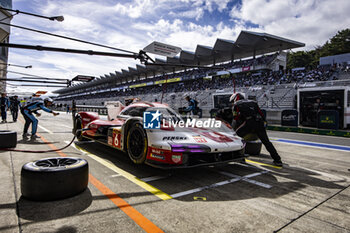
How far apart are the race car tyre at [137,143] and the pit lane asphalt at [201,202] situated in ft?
0.88

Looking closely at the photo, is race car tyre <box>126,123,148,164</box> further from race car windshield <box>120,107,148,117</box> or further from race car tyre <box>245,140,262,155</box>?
race car tyre <box>245,140,262,155</box>

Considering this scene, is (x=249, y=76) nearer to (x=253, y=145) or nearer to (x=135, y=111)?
(x=253, y=145)

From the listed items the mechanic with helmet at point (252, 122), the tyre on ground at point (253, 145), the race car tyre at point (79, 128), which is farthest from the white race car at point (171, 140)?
the race car tyre at point (79, 128)

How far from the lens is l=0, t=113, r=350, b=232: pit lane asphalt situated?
217 centimetres

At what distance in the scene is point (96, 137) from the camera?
18.0ft

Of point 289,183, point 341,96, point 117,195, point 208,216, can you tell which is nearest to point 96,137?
point 117,195

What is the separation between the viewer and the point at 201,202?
2.70m

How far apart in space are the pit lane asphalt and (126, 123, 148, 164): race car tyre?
0.88 feet

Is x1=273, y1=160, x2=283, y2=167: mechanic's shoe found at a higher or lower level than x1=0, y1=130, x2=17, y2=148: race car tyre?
lower

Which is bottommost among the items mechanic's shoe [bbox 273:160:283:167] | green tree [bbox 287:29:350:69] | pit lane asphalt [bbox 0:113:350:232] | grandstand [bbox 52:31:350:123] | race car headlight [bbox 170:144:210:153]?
pit lane asphalt [bbox 0:113:350:232]

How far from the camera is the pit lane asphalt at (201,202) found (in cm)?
217

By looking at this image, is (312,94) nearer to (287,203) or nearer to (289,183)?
(289,183)

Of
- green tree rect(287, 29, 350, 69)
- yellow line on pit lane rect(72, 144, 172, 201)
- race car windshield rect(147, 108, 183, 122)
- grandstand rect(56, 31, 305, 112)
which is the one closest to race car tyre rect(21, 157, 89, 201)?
yellow line on pit lane rect(72, 144, 172, 201)

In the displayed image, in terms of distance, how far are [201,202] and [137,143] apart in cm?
175
